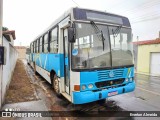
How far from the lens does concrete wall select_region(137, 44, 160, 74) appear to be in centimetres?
1793

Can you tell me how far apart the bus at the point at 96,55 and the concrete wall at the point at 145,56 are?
1359 cm

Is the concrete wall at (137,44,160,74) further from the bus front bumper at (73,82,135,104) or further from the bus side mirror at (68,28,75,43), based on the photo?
the bus side mirror at (68,28,75,43)

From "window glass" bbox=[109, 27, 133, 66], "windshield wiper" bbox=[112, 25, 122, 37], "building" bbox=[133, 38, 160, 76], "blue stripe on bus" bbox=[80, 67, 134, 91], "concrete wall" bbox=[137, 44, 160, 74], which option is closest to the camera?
"blue stripe on bus" bbox=[80, 67, 134, 91]

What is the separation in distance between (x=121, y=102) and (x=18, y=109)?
3.88 metres

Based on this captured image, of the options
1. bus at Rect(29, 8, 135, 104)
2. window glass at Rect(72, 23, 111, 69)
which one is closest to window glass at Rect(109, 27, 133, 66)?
bus at Rect(29, 8, 135, 104)

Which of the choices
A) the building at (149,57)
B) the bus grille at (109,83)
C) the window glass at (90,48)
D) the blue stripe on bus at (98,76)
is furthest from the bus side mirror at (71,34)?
the building at (149,57)

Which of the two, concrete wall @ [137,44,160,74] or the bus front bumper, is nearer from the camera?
the bus front bumper

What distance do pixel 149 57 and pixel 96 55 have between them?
1559cm

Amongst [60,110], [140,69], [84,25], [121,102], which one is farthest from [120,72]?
[140,69]

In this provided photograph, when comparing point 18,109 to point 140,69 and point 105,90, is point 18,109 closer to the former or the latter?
point 105,90

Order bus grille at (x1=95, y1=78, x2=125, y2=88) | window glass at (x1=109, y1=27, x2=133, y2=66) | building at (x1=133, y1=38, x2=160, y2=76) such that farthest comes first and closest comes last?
building at (x1=133, y1=38, x2=160, y2=76) → window glass at (x1=109, y1=27, x2=133, y2=66) → bus grille at (x1=95, y1=78, x2=125, y2=88)

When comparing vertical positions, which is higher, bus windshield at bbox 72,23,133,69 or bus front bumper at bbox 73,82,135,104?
bus windshield at bbox 72,23,133,69

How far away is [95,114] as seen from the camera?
5.12 metres

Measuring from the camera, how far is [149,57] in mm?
18531
